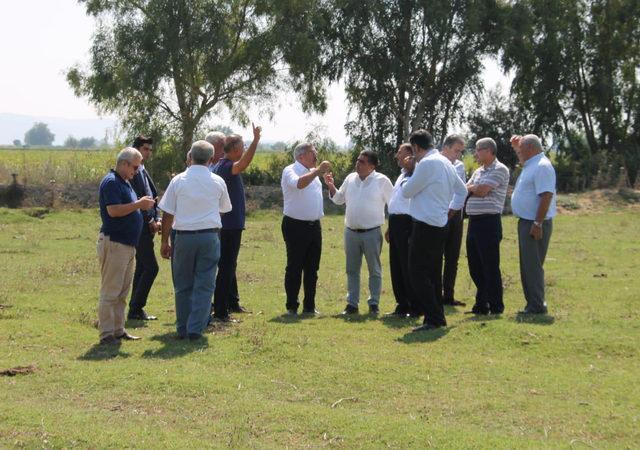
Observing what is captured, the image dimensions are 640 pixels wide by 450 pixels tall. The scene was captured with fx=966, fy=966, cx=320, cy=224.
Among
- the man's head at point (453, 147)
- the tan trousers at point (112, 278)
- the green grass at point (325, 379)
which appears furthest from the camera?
the man's head at point (453, 147)

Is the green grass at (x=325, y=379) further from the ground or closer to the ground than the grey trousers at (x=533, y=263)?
closer to the ground

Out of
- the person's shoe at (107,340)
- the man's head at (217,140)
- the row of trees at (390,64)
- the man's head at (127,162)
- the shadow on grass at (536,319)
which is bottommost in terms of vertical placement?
the person's shoe at (107,340)

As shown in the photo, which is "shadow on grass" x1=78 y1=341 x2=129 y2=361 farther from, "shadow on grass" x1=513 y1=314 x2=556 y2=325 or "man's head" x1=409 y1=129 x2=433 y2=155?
"shadow on grass" x1=513 y1=314 x2=556 y2=325

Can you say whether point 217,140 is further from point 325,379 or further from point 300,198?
point 325,379

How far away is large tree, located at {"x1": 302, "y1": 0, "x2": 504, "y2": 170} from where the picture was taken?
3909cm

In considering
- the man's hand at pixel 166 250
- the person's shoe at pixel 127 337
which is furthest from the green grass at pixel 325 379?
the man's hand at pixel 166 250

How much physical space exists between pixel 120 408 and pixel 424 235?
4341 millimetres

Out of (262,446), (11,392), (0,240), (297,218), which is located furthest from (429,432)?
(0,240)

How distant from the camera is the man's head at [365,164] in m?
12.1

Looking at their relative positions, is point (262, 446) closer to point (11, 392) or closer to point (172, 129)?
point (11, 392)

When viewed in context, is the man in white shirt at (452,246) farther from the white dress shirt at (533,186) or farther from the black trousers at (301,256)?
the black trousers at (301,256)

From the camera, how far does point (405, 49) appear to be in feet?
130

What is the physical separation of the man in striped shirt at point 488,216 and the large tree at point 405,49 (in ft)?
90.2

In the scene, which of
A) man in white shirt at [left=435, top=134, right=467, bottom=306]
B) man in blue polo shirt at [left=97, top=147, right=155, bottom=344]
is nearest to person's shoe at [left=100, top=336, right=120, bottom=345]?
man in blue polo shirt at [left=97, top=147, right=155, bottom=344]
